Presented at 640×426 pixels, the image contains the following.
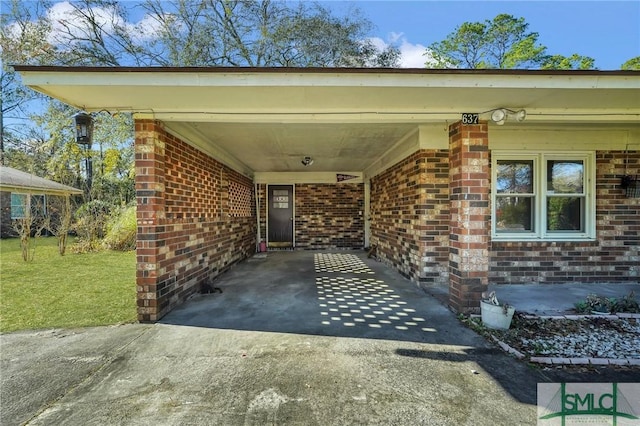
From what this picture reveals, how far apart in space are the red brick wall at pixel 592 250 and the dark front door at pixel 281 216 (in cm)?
625

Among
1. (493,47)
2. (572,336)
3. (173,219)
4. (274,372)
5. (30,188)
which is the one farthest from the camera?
(493,47)

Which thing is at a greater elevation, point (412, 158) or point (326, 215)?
point (412, 158)

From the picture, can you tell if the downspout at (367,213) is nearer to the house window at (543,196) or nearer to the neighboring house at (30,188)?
the house window at (543,196)

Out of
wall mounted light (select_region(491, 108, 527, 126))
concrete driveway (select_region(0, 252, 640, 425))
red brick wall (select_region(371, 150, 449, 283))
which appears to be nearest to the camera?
concrete driveway (select_region(0, 252, 640, 425))

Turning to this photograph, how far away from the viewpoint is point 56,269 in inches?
267

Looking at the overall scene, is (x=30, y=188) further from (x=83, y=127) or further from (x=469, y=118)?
(x=469, y=118)

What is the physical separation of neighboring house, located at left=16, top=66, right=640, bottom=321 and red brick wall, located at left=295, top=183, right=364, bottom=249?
1.33 m

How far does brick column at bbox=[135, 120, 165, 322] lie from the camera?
138 inches

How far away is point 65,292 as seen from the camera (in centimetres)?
486

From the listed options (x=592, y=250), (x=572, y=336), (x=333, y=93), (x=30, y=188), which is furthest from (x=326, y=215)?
(x=30, y=188)

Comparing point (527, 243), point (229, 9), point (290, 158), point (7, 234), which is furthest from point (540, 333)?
point (7, 234)

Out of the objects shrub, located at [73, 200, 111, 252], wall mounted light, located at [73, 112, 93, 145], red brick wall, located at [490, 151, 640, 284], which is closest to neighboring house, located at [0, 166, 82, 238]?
shrub, located at [73, 200, 111, 252]

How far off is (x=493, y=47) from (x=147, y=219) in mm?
22049

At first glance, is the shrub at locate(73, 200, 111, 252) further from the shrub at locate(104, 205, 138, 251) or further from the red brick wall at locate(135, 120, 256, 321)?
the red brick wall at locate(135, 120, 256, 321)
